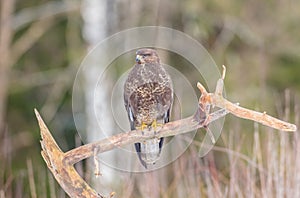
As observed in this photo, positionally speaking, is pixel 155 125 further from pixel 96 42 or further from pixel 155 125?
pixel 96 42

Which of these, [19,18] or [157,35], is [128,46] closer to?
[157,35]

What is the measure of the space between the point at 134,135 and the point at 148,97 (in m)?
0.32

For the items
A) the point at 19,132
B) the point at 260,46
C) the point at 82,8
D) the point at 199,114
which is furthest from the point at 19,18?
the point at 199,114

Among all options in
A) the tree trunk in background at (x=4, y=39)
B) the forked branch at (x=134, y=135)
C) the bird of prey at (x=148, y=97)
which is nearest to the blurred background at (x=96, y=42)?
the tree trunk in background at (x=4, y=39)

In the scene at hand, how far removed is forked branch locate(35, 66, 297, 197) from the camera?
3596mm

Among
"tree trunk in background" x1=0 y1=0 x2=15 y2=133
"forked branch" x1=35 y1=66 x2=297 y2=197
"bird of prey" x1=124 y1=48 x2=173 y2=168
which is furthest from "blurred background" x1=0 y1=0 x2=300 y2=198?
"forked branch" x1=35 y1=66 x2=297 y2=197

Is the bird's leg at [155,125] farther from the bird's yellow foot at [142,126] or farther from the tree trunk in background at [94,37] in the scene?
the tree trunk in background at [94,37]

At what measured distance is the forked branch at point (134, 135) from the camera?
360cm

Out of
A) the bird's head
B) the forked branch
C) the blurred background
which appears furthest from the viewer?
the blurred background

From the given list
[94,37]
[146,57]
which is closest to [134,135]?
[146,57]

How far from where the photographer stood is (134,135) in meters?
3.78

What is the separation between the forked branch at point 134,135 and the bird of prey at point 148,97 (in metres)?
0.22

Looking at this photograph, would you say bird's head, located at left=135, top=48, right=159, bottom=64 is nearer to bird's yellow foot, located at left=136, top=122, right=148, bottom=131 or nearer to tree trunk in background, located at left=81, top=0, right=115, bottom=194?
bird's yellow foot, located at left=136, top=122, right=148, bottom=131

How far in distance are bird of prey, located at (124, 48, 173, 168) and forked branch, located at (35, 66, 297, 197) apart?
0.22m
